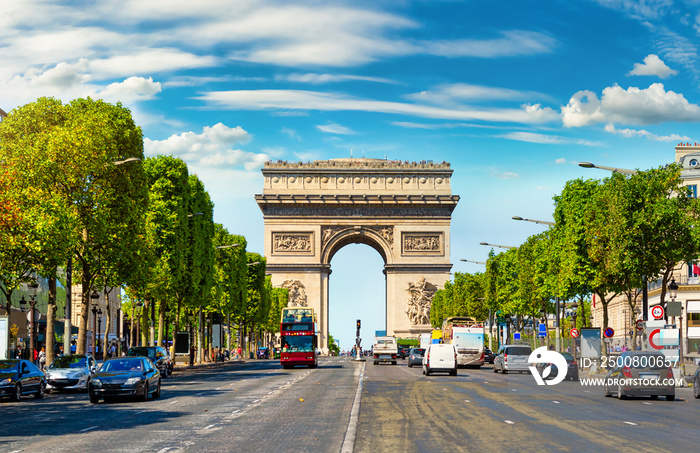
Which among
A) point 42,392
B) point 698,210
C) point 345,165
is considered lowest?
point 42,392

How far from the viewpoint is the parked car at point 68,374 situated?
126ft

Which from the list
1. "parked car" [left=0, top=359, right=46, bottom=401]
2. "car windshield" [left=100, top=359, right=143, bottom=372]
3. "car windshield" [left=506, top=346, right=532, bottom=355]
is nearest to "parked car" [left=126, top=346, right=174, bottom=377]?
"parked car" [left=0, top=359, right=46, bottom=401]

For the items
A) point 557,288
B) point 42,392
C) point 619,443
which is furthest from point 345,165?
point 619,443

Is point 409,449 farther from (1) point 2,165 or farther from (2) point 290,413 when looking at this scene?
(1) point 2,165

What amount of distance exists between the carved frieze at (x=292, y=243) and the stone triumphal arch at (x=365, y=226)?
132mm

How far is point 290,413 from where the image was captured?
24531 mm

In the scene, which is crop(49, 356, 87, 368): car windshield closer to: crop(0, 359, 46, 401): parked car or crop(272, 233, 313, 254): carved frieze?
crop(0, 359, 46, 401): parked car

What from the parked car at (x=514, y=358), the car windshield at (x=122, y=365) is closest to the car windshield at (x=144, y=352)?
the car windshield at (x=122, y=365)

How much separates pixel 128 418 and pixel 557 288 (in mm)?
40530

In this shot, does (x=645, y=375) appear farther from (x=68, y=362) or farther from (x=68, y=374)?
(x=68, y=362)

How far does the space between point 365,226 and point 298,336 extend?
55.6m

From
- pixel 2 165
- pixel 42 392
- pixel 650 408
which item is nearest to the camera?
pixel 650 408

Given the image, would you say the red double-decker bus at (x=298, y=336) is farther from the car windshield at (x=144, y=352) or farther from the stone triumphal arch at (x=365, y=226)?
the stone triumphal arch at (x=365, y=226)

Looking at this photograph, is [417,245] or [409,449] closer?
[409,449]
